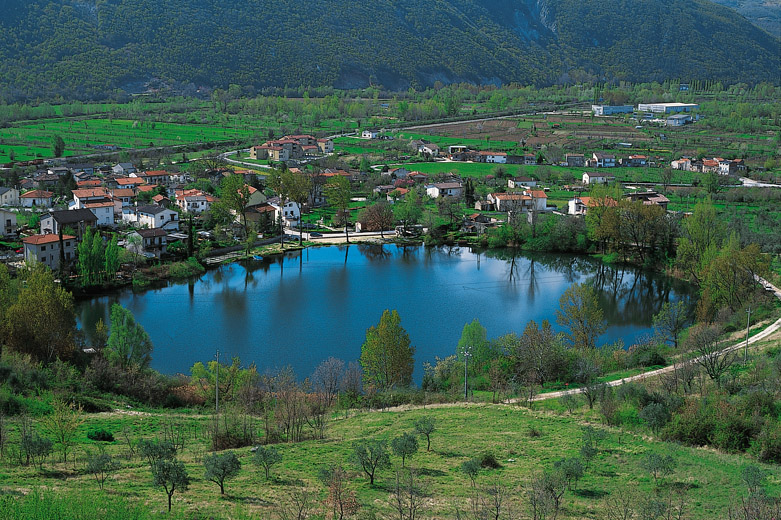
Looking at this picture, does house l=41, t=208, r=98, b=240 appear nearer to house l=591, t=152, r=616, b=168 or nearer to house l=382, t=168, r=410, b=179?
house l=382, t=168, r=410, b=179

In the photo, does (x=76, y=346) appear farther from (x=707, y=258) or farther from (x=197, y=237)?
(x=707, y=258)

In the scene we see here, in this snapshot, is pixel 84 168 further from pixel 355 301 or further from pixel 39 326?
pixel 39 326

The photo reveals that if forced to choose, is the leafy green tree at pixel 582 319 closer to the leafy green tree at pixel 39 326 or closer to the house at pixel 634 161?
the leafy green tree at pixel 39 326

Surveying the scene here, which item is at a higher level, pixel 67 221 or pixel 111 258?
pixel 67 221

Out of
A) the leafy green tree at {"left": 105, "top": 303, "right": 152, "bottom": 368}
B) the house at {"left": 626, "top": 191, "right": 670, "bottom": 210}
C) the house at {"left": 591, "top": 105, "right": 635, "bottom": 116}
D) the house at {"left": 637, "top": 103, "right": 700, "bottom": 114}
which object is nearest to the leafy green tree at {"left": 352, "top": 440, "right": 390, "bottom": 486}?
the leafy green tree at {"left": 105, "top": 303, "right": 152, "bottom": 368}

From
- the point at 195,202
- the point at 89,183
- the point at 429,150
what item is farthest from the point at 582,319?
the point at 429,150

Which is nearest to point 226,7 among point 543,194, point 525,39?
point 525,39
